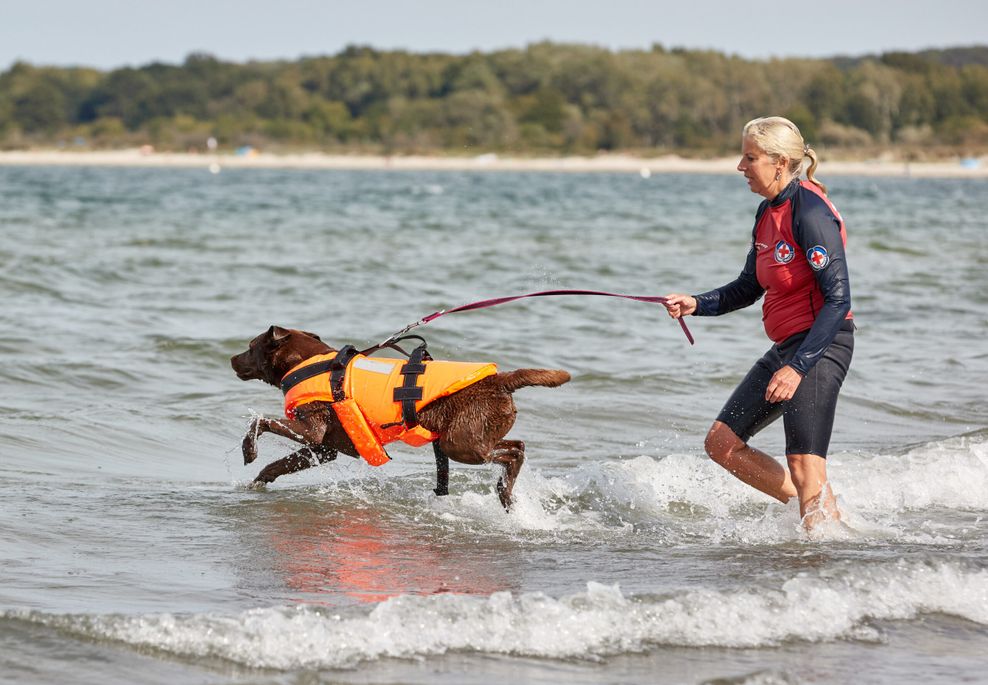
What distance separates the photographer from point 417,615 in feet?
15.9

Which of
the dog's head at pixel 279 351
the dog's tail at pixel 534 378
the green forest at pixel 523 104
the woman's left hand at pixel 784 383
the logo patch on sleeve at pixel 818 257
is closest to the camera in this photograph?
the logo patch on sleeve at pixel 818 257

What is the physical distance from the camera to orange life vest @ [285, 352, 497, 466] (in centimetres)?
655

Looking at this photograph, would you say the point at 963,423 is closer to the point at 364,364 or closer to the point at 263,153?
the point at 364,364

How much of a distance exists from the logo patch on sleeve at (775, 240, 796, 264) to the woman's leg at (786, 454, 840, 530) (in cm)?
93

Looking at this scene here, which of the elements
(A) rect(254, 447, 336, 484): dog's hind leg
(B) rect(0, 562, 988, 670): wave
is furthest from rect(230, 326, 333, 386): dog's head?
(B) rect(0, 562, 988, 670): wave

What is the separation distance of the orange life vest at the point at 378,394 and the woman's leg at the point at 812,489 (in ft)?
5.59

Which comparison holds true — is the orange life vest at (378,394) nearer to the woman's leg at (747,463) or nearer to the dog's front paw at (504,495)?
the dog's front paw at (504,495)

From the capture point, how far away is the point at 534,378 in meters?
6.44

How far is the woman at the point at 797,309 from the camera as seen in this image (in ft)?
18.0

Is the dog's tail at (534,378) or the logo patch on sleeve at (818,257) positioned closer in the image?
the logo patch on sleeve at (818,257)

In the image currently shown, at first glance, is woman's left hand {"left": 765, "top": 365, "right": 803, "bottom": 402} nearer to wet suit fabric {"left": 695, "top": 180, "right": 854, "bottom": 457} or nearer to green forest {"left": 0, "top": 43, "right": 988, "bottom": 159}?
wet suit fabric {"left": 695, "top": 180, "right": 854, "bottom": 457}

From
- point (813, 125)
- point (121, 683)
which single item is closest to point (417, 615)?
point (121, 683)

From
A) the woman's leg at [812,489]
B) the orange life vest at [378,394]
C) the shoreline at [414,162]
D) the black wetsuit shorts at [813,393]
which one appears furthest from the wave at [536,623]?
the shoreline at [414,162]

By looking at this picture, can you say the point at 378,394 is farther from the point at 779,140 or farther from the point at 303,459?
the point at 779,140
